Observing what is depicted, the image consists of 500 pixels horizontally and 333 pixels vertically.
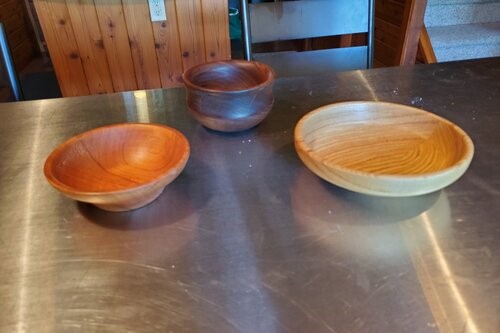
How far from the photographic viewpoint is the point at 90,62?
70.4 inches

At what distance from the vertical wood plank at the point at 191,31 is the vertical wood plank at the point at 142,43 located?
13cm

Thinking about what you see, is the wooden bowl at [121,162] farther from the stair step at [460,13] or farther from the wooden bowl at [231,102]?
the stair step at [460,13]

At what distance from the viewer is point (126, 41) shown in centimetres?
176

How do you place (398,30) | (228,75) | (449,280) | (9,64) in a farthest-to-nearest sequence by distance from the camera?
(398,30) < (9,64) < (228,75) < (449,280)

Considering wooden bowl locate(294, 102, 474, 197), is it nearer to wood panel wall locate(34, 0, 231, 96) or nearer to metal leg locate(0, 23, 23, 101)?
metal leg locate(0, 23, 23, 101)

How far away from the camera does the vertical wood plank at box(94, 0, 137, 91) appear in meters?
1.69

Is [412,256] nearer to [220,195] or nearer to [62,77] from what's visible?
[220,195]

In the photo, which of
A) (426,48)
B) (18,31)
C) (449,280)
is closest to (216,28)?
(426,48)

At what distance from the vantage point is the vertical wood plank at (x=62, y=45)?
166 cm

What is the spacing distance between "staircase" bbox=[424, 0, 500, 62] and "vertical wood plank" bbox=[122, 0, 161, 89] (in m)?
1.69

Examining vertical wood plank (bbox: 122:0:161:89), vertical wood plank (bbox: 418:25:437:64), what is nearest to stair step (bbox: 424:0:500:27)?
vertical wood plank (bbox: 418:25:437:64)

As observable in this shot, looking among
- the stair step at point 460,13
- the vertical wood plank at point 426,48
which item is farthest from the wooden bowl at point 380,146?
the stair step at point 460,13

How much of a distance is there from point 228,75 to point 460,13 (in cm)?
247

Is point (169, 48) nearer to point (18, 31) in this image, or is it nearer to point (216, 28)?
point (216, 28)
